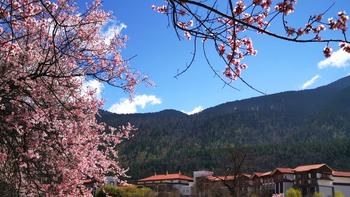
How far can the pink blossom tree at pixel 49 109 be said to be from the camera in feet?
29.7

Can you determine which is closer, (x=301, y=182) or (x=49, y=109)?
(x=49, y=109)

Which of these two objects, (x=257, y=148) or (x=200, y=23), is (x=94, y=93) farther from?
(x=257, y=148)

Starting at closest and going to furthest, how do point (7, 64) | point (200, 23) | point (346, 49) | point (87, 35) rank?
point (200, 23), point (346, 49), point (7, 64), point (87, 35)

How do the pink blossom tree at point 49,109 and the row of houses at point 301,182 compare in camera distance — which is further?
the row of houses at point 301,182

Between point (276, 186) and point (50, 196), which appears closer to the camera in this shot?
point (50, 196)

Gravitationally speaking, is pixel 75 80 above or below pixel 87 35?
below

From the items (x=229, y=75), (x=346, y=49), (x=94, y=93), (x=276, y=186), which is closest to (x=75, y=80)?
(x=94, y=93)

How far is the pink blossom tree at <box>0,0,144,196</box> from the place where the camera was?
9055 mm

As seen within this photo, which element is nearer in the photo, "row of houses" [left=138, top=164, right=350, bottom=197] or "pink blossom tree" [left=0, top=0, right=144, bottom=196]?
"pink blossom tree" [left=0, top=0, right=144, bottom=196]

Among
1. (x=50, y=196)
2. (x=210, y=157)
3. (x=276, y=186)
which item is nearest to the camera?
(x=50, y=196)

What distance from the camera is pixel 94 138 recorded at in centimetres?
1170

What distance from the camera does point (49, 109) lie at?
9.66 m

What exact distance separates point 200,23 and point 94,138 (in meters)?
8.04

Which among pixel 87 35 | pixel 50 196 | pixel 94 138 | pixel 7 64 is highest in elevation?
pixel 87 35
